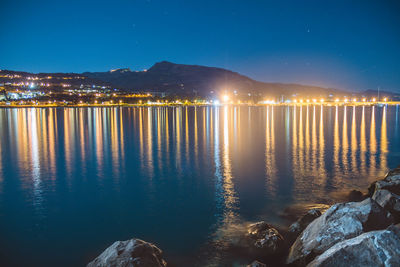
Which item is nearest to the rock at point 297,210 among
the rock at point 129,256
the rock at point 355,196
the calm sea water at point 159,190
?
the calm sea water at point 159,190

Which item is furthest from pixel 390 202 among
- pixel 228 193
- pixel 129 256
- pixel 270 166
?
pixel 270 166

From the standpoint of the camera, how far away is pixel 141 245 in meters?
6.47

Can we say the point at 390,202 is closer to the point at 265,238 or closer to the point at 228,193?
the point at 265,238

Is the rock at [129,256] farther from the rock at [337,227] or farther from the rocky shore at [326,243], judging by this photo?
the rock at [337,227]

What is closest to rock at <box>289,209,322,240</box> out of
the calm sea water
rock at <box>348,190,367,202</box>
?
the calm sea water

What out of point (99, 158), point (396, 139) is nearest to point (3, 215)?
point (99, 158)

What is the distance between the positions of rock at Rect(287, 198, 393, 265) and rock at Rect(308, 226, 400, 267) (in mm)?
943

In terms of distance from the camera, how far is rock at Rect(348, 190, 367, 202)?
1132cm

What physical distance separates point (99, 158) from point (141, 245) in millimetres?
15081

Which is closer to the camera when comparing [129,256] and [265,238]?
[129,256]

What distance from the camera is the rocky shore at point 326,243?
16.7 ft

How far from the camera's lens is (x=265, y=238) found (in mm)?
7812

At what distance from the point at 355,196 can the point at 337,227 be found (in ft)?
20.5

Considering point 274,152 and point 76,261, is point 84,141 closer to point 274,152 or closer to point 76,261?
point 274,152
